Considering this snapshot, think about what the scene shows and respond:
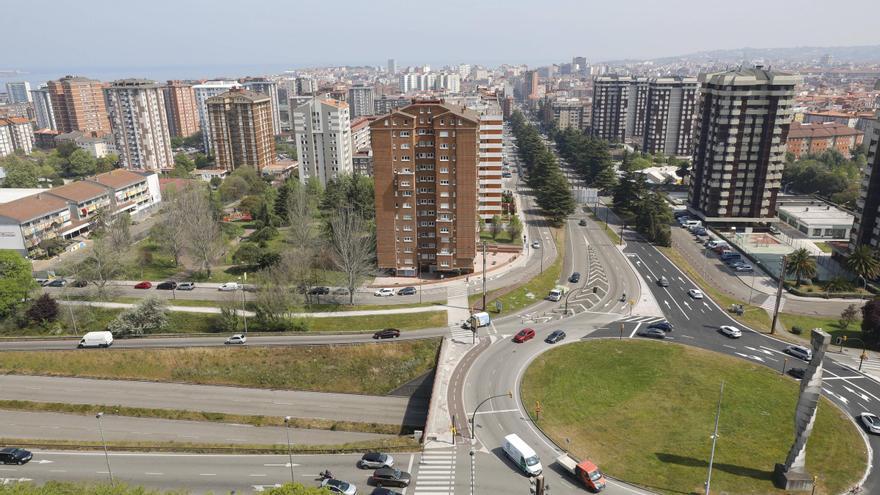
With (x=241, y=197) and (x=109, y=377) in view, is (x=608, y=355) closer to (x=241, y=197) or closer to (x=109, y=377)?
(x=109, y=377)

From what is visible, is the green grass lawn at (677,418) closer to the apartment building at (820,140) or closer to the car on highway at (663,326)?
the car on highway at (663,326)

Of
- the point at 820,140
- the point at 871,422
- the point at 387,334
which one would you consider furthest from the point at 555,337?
the point at 820,140

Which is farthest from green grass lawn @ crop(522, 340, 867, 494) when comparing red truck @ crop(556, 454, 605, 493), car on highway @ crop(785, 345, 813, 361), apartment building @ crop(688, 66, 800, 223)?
apartment building @ crop(688, 66, 800, 223)

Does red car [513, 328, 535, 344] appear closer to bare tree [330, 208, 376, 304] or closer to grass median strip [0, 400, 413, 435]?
grass median strip [0, 400, 413, 435]

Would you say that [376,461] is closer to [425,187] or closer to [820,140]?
[425,187]

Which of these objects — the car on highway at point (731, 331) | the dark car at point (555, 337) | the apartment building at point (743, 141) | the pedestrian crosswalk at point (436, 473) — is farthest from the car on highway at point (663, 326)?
the apartment building at point (743, 141)
